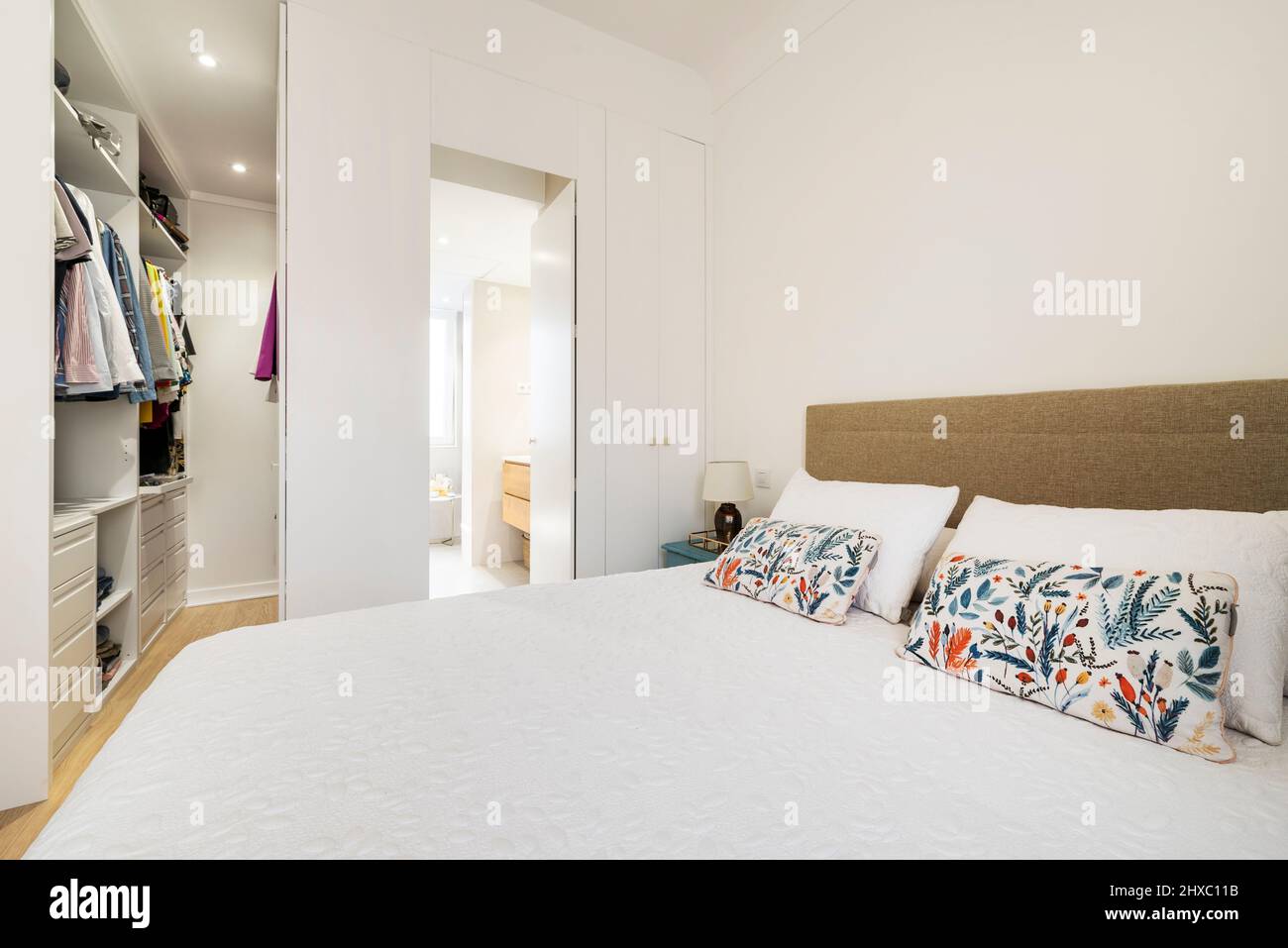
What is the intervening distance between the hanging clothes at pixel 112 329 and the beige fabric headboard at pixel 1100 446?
2.93 meters

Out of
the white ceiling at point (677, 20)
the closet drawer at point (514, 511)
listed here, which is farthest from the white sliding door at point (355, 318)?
the closet drawer at point (514, 511)

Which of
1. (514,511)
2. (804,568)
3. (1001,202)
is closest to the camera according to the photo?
(804,568)

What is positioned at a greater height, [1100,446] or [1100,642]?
[1100,446]

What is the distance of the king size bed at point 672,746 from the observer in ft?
2.46

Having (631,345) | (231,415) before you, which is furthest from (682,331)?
(231,415)

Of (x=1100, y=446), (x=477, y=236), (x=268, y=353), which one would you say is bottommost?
(x=1100, y=446)

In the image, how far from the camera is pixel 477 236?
4.09 meters

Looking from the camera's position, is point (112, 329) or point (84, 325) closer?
point (84, 325)

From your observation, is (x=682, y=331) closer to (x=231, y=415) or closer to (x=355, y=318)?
(x=355, y=318)

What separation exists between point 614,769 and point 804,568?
1000 millimetres

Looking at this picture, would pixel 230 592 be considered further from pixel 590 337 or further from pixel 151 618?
pixel 590 337

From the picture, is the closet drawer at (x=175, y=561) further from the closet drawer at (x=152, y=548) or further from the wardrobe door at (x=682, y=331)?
the wardrobe door at (x=682, y=331)

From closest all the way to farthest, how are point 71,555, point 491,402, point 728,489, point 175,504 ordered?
point 71,555, point 728,489, point 175,504, point 491,402
